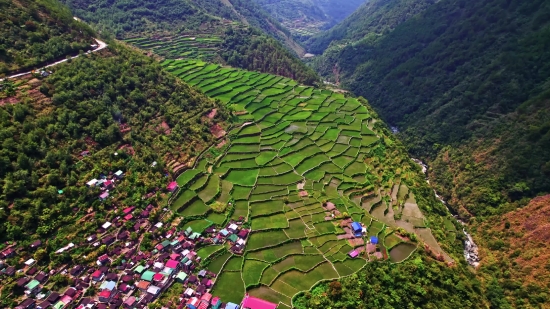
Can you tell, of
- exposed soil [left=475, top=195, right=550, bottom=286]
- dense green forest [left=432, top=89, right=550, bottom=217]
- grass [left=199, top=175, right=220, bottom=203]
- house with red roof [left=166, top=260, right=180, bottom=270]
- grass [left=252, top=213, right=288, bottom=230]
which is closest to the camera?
house with red roof [left=166, top=260, right=180, bottom=270]

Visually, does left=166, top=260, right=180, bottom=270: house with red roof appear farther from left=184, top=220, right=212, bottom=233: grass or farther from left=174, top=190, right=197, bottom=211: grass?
left=174, top=190, right=197, bottom=211: grass

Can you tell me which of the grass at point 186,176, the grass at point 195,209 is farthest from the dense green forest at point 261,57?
the grass at point 195,209

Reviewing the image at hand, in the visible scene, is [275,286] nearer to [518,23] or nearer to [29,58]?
[29,58]

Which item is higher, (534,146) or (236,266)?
(534,146)

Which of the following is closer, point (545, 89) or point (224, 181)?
point (224, 181)

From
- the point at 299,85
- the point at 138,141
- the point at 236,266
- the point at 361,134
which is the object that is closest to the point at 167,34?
the point at 299,85

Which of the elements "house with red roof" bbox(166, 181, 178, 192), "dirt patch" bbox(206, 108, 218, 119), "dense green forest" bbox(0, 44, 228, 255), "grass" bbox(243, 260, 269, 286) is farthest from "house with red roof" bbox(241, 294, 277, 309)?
"dirt patch" bbox(206, 108, 218, 119)
